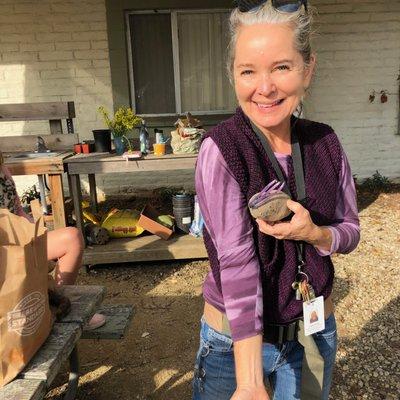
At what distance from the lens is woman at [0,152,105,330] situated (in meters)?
2.84

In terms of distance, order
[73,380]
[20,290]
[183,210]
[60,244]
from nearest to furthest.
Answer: [20,290] → [73,380] → [60,244] → [183,210]

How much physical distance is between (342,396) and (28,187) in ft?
18.0

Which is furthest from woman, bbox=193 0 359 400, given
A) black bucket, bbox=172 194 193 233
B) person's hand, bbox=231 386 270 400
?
black bucket, bbox=172 194 193 233

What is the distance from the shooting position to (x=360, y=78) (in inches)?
265

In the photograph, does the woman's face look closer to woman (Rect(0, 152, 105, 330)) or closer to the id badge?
the id badge

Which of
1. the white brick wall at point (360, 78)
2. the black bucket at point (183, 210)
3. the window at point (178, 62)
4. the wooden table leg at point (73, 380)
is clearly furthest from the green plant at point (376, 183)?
the wooden table leg at point (73, 380)

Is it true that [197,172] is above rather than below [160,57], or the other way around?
below

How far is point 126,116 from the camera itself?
438 cm

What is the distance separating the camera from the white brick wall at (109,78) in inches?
241

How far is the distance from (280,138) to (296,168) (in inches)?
4.0

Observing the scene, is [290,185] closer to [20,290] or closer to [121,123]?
[20,290]

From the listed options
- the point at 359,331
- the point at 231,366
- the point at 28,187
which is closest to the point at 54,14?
the point at 28,187

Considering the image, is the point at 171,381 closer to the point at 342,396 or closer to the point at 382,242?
the point at 342,396

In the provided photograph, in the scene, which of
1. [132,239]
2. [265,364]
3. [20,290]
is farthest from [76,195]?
[265,364]
